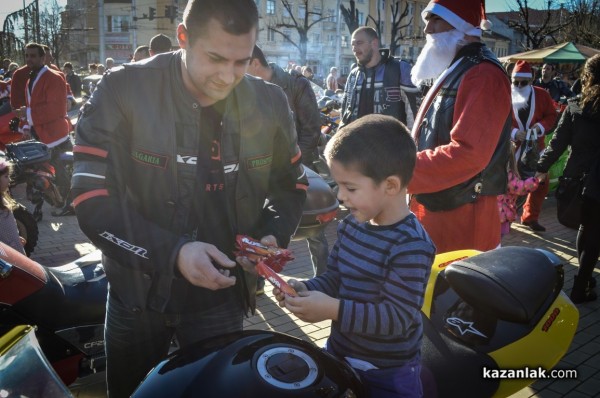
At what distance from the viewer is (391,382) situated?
173 centimetres

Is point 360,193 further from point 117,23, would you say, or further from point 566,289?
point 117,23

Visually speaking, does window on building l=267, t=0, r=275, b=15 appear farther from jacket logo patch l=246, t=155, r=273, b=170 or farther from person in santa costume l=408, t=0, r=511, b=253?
jacket logo patch l=246, t=155, r=273, b=170

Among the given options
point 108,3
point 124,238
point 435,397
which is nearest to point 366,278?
point 435,397

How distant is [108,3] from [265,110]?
54.4 m

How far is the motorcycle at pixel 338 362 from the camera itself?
4.82 feet

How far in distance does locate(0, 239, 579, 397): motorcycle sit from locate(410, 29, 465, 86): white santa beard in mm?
1169

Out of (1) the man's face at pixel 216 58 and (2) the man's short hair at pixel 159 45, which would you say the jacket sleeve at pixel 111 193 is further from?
(2) the man's short hair at pixel 159 45

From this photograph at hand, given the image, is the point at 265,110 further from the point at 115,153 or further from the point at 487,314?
the point at 487,314

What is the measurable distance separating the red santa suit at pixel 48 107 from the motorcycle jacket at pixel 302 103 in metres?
3.95

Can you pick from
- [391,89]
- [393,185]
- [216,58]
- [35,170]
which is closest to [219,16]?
[216,58]

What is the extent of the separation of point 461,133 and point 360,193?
992 mm

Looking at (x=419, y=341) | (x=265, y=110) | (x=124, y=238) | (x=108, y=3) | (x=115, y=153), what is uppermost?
(x=108, y=3)

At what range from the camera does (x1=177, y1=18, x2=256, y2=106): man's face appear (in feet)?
6.01

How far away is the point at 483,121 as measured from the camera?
252 centimetres
